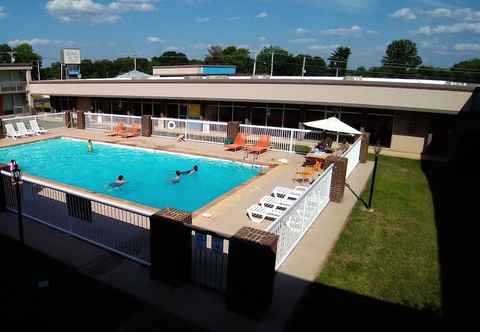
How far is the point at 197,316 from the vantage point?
560 cm

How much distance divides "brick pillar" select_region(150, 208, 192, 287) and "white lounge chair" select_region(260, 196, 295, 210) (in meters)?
4.15

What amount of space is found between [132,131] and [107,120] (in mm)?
2824

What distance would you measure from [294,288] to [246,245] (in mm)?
1754

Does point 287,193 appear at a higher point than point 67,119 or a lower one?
lower

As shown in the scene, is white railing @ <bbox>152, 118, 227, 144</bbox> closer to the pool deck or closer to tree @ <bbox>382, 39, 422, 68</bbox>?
the pool deck

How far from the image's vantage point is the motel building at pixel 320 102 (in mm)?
18297

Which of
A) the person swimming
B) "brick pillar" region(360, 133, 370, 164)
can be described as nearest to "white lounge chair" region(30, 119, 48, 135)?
the person swimming

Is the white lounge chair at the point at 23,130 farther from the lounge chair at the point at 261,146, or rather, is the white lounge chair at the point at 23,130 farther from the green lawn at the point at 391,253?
the green lawn at the point at 391,253

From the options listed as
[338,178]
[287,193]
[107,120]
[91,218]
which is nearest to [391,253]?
[338,178]

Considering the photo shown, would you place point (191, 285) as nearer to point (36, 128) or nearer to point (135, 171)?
point (135, 171)

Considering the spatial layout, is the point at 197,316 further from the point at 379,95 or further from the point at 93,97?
the point at 93,97

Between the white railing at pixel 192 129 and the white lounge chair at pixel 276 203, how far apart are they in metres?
10.7

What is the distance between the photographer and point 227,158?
1755 cm

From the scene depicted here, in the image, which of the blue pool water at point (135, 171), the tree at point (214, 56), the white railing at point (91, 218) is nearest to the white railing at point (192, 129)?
the blue pool water at point (135, 171)
